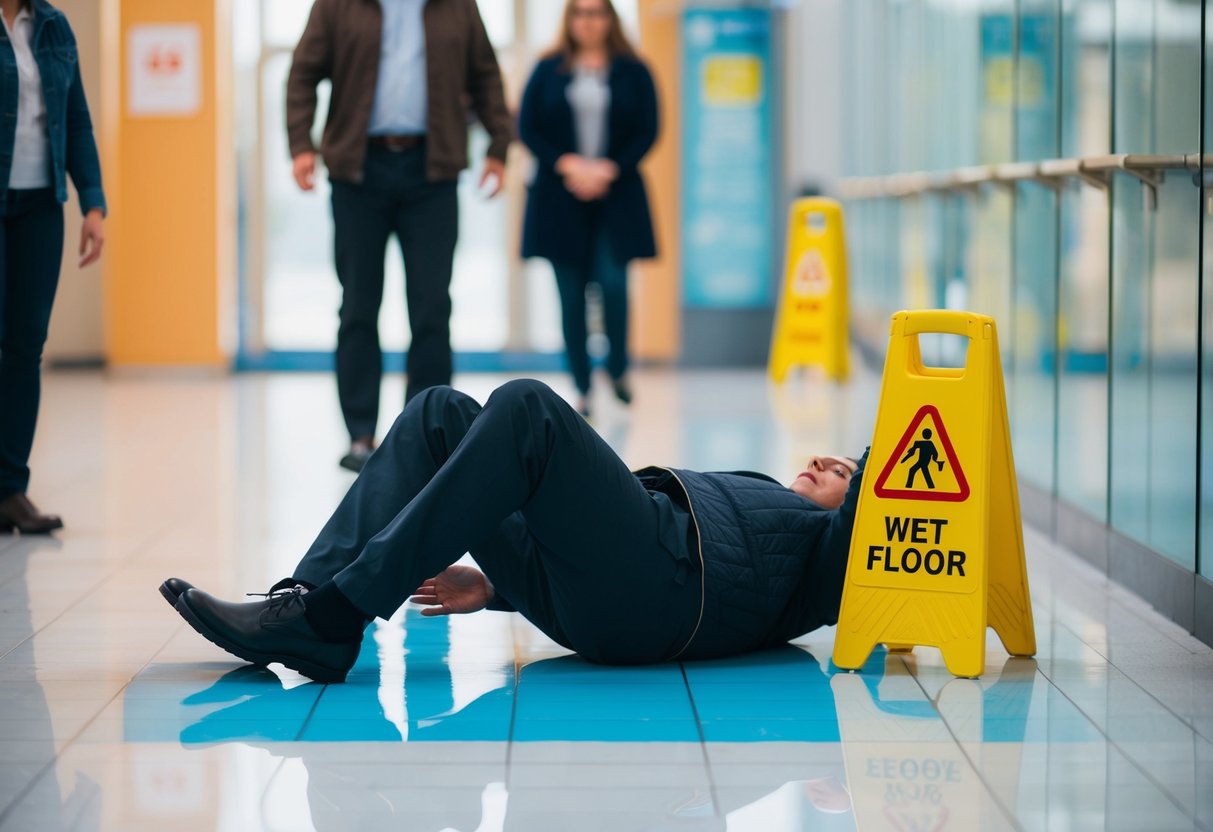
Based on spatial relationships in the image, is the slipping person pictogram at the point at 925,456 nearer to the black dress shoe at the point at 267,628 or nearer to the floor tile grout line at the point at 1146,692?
the floor tile grout line at the point at 1146,692

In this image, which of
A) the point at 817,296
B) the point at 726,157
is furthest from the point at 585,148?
the point at 726,157

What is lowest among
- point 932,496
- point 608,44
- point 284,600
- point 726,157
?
point 284,600

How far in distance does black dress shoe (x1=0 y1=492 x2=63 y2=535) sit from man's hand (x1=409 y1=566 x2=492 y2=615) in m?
1.99

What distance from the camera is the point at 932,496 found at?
3.18 m

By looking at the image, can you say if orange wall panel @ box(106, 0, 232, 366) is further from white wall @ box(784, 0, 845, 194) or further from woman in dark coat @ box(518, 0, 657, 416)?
white wall @ box(784, 0, 845, 194)

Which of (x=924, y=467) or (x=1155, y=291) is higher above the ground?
(x=1155, y=291)

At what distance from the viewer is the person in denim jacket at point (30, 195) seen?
4.59 metres

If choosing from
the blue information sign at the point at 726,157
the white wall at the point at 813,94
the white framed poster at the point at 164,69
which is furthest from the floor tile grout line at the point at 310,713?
the white wall at the point at 813,94

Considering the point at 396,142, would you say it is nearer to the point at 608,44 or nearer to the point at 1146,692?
the point at 608,44

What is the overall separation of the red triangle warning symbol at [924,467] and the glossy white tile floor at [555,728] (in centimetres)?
36

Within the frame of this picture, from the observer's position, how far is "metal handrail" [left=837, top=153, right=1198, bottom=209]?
385 centimetres

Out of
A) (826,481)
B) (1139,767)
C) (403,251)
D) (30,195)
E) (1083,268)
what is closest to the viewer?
(1139,767)

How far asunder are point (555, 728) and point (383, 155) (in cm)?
327

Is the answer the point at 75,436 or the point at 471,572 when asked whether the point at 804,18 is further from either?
the point at 471,572
